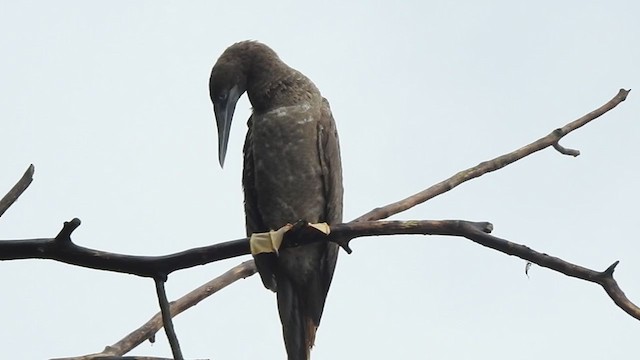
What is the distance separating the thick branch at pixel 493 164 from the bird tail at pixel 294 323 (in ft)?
2.79

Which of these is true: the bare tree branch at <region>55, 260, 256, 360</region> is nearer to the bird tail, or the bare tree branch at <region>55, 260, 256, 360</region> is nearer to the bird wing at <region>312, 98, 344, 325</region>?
the bird tail

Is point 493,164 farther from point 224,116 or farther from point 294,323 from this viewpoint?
point 224,116

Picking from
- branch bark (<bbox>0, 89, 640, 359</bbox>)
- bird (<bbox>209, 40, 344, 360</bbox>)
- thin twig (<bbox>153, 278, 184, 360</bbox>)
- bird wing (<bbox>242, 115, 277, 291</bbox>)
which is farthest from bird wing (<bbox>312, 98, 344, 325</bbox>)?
thin twig (<bbox>153, 278, 184, 360</bbox>)

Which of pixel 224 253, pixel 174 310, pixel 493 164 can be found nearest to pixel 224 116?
pixel 174 310

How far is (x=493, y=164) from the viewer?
493 centimetres

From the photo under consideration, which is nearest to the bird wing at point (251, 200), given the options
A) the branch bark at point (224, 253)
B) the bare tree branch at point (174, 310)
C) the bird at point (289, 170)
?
the bird at point (289, 170)

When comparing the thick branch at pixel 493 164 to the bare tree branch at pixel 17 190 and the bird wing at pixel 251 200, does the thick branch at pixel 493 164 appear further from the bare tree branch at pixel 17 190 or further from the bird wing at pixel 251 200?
the bare tree branch at pixel 17 190

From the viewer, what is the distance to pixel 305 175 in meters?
5.79

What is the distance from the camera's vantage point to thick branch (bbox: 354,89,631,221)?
446 cm

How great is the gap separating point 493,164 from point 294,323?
166cm

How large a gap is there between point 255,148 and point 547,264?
3.00m

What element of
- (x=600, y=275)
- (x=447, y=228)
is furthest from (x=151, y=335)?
(x=600, y=275)

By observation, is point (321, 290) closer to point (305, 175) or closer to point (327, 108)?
point (305, 175)

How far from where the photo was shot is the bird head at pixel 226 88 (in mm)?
5805
